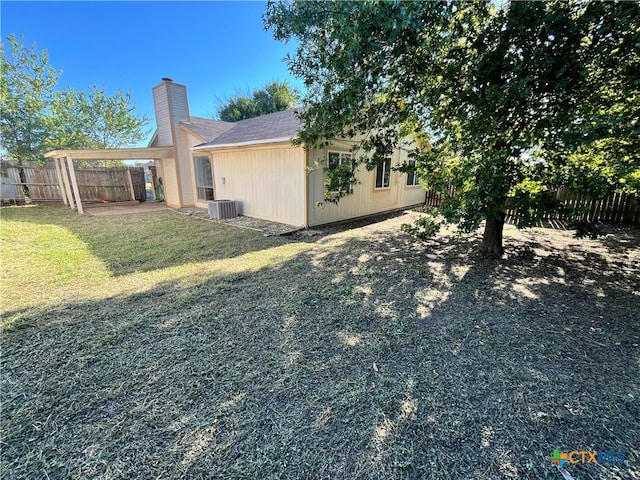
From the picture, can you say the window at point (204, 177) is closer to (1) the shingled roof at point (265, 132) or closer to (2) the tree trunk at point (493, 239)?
(1) the shingled roof at point (265, 132)

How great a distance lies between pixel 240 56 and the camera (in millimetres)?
11883

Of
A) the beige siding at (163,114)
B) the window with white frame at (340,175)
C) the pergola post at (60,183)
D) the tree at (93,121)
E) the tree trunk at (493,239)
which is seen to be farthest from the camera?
the tree at (93,121)

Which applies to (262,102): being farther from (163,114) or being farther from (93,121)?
(93,121)

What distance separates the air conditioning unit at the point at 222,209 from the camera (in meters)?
8.85

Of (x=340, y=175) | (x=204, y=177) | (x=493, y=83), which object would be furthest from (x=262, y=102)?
(x=493, y=83)

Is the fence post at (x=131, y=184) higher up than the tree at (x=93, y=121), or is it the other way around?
the tree at (x=93, y=121)

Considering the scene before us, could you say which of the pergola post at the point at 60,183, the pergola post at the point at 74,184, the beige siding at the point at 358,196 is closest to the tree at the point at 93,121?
the pergola post at the point at 60,183

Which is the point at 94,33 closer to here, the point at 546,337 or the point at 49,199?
the point at 49,199

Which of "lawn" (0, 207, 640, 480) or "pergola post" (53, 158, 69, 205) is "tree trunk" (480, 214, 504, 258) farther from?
"pergola post" (53, 158, 69, 205)

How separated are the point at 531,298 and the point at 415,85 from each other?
11.4ft

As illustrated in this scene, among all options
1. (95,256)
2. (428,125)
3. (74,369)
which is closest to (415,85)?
(428,125)

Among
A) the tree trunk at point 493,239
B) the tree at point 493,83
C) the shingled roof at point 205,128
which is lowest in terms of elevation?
the tree trunk at point 493,239

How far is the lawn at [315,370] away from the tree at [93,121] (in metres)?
16.4

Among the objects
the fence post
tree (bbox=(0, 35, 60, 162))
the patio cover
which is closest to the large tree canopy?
tree (bbox=(0, 35, 60, 162))
